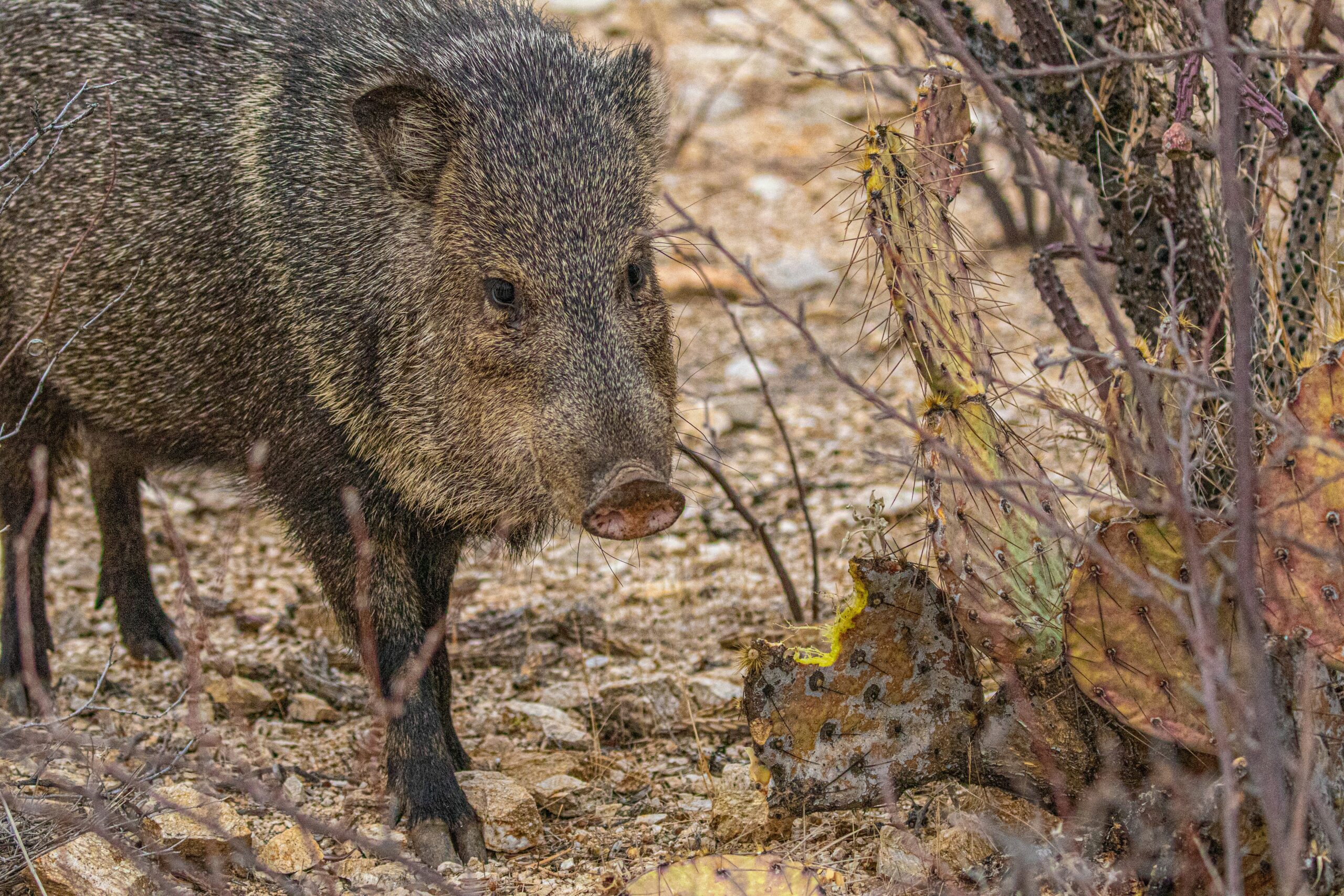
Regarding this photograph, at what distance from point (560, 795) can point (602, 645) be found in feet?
3.31

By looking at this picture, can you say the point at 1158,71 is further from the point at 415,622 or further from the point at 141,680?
the point at 141,680

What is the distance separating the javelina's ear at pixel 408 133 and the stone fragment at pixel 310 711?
1.54 m

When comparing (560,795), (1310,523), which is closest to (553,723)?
(560,795)

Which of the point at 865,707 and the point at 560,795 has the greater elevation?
the point at 865,707

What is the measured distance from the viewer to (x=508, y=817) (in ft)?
10.3

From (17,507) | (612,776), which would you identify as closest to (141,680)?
(17,507)

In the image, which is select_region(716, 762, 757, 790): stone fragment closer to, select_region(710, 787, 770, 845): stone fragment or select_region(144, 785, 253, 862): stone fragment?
select_region(710, 787, 770, 845): stone fragment

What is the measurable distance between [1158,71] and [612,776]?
7.35 ft

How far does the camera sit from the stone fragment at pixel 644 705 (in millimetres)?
3646

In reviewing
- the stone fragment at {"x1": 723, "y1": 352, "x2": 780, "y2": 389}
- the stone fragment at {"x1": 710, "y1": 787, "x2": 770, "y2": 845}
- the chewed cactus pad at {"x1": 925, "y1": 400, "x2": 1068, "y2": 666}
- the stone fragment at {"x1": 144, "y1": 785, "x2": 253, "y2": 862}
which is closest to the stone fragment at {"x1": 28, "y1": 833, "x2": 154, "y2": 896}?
the stone fragment at {"x1": 144, "y1": 785, "x2": 253, "y2": 862}

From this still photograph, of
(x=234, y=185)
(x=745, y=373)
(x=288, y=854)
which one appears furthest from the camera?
(x=745, y=373)

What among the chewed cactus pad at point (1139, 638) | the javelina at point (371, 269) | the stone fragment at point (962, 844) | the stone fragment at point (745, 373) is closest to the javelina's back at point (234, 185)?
the javelina at point (371, 269)

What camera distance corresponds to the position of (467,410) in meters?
3.07

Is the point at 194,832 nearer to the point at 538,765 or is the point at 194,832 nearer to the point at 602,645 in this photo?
the point at 538,765
